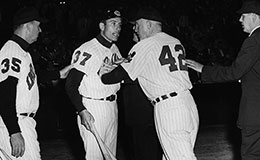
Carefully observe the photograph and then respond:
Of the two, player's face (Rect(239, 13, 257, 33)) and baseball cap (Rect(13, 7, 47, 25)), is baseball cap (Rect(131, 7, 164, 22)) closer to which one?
player's face (Rect(239, 13, 257, 33))

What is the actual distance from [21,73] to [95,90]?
44.1 inches

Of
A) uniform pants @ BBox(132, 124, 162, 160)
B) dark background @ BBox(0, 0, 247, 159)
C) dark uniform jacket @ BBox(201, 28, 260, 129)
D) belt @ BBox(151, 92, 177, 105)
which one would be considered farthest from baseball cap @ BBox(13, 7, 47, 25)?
dark background @ BBox(0, 0, 247, 159)

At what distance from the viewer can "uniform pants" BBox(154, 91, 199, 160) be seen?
18.0ft

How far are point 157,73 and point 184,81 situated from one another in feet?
0.88

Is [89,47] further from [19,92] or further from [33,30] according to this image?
[19,92]

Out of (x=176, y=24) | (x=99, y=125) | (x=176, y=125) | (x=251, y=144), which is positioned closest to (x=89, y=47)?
(x=99, y=125)

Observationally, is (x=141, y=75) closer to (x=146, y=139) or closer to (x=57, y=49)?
(x=146, y=139)

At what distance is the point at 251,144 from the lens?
18.7 ft

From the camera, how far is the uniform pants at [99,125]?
6055mm

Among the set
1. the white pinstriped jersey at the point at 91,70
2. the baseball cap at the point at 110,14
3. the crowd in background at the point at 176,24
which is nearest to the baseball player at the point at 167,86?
the white pinstriped jersey at the point at 91,70

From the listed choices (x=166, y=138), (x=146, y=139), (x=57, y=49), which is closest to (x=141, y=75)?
(x=166, y=138)

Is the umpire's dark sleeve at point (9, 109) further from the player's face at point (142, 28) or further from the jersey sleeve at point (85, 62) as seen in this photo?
the player's face at point (142, 28)

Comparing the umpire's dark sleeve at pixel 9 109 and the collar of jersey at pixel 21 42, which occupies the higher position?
the collar of jersey at pixel 21 42

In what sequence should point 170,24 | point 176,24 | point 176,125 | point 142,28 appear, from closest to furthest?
point 176,125, point 142,28, point 170,24, point 176,24
